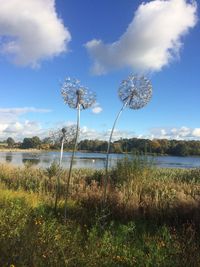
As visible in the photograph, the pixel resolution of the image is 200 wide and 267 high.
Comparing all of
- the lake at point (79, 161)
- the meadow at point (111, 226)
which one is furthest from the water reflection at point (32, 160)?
the meadow at point (111, 226)

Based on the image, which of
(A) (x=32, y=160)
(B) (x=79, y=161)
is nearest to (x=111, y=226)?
(A) (x=32, y=160)

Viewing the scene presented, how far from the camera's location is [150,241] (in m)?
5.67

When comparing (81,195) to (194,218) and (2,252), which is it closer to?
(194,218)

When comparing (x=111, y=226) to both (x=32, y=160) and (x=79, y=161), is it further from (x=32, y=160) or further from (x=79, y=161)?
(x=79, y=161)

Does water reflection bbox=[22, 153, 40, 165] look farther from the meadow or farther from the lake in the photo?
the meadow

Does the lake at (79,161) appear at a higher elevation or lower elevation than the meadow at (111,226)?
higher

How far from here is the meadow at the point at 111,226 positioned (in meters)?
4.42

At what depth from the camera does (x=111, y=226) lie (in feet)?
22.1

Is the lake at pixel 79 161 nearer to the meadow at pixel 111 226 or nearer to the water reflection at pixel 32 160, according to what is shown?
the water reflection at pixel 32 160

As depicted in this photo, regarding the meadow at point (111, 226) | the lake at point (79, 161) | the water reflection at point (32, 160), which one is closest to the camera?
the meadow at point (111, 226)

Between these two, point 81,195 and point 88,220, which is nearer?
point 88,220

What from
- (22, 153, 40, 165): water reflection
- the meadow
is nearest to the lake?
(22, 153, 40, 165): water reflection

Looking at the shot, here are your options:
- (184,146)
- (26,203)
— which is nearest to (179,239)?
(26,203)

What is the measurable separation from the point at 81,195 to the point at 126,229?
331 centimetres
